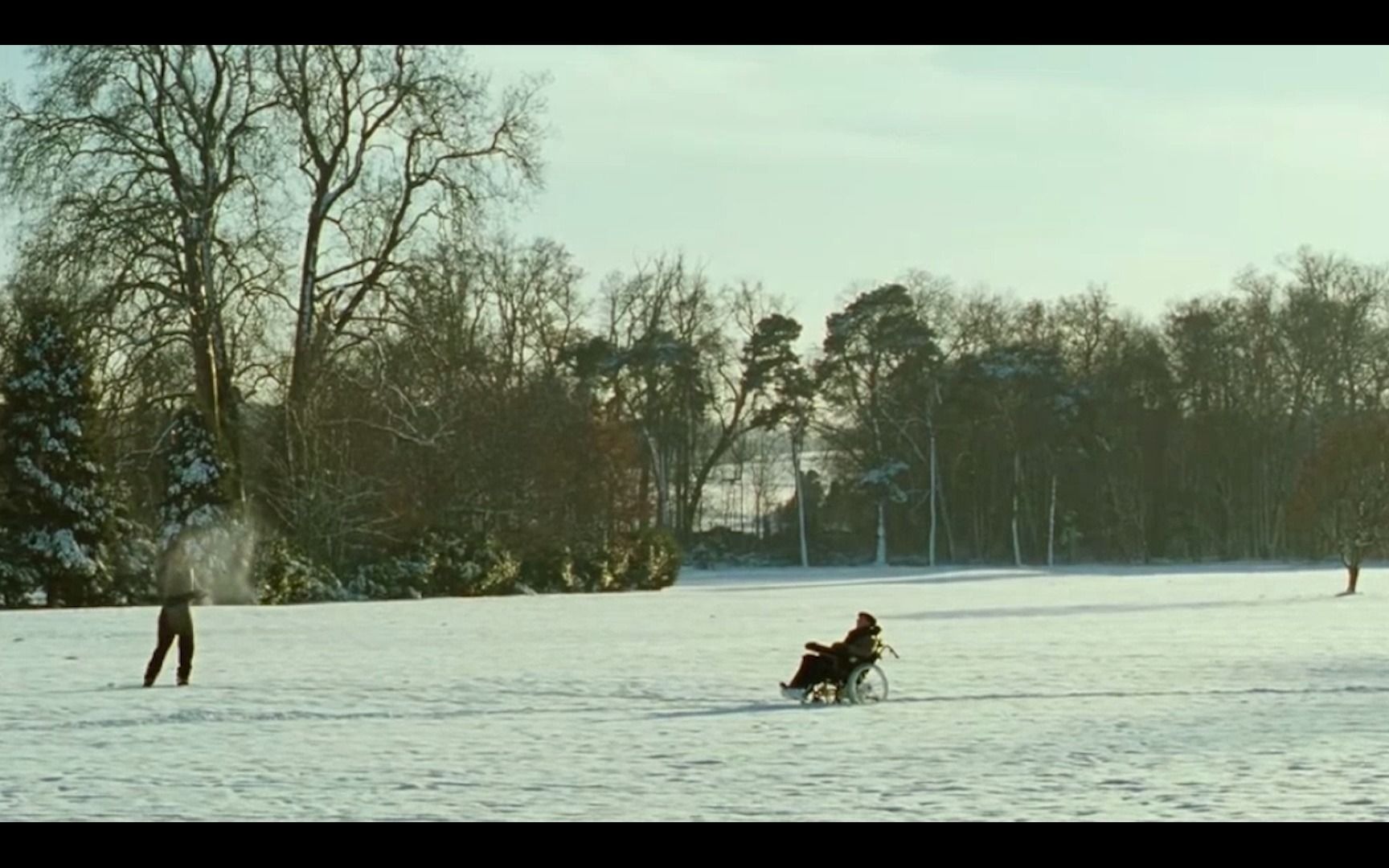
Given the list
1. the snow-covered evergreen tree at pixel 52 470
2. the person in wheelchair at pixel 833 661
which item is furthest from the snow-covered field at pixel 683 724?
the snow-covered evergreen tree at pixel 52 470

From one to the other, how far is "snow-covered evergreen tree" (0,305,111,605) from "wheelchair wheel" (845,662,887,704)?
25.3 m

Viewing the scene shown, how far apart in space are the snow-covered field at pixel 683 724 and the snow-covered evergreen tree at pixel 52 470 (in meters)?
6.53

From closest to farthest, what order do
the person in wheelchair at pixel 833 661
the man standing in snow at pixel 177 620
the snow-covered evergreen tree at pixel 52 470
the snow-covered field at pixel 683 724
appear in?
the snow-covered field at pixel 683 724 → the person in wheelchair at pixel 833 661 → the man standing in snow at pixel 177 620 → the snow-covered evergreen tree at pixel 52 470

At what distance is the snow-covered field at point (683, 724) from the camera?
11.8 metres

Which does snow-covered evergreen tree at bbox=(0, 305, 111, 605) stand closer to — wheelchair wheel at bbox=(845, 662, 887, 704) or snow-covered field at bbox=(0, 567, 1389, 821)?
snow-covered field at bbox=(0, 567, 1389, 821)

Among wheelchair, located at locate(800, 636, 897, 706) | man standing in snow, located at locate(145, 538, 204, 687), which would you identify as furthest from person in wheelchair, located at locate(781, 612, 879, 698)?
man standing in snow, located at locate(145, 538, 204, 687)

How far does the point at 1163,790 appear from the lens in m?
12.2

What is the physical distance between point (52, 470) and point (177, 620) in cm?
2247

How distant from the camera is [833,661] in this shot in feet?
62.3

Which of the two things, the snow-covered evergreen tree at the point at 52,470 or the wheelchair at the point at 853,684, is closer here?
the wheelchair at the point at 853,684

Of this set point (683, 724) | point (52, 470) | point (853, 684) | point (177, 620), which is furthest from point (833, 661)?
point (52, 470)

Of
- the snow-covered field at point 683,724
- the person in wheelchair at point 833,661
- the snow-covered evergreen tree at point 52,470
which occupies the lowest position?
the snow-covered field at point 683,724

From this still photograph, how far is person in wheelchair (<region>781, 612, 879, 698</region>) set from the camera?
62.0 feet

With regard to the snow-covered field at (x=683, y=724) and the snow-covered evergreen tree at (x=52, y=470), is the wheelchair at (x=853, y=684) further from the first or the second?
the snow-covered evergreen tree at (x=52, y=470)
